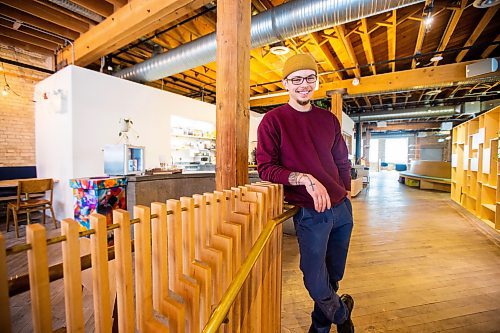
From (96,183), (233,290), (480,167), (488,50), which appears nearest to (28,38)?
(96,183)

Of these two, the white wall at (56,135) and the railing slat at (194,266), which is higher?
the white wall at (56,135)

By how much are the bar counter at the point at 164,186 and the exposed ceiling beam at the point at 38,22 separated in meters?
3.53

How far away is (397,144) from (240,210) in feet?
80.9

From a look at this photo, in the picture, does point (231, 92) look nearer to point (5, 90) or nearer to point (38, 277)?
point (38, 277)

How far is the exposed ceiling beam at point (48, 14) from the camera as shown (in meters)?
3.60

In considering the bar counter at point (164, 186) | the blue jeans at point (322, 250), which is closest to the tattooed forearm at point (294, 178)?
the blue jeans at point (322, 250)

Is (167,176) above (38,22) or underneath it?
underneath

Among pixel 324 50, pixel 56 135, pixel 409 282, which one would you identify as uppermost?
pixel 324 50

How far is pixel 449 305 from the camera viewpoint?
6.93ft

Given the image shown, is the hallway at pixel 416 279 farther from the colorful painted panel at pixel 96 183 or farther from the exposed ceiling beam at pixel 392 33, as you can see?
the exposed ceiling beam at pixel 392 33

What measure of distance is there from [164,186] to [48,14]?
351 cm

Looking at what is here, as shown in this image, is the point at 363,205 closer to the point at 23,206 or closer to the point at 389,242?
the point at 389,242

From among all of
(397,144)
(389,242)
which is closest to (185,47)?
(389,242)

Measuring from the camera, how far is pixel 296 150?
1322 mm
